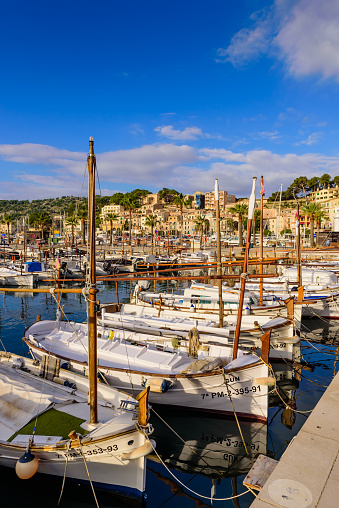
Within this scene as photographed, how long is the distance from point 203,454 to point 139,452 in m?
5.43

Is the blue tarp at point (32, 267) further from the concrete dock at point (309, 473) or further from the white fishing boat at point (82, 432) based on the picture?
the concrete dock at point (309, 473)

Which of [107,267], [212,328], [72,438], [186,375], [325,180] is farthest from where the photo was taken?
[325,180]

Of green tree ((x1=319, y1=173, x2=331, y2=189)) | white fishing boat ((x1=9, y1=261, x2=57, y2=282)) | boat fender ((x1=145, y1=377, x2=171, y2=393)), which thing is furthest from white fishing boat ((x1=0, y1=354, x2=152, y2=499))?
green tree ((x1=319, y1=173, x2=331, y2=189))

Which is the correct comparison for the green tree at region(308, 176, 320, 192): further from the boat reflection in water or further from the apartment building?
the boat reflection in water

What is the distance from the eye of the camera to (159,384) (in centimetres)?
1380

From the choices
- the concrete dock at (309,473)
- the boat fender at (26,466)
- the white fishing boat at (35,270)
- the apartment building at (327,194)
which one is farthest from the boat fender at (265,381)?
the apartment building at (327,194)

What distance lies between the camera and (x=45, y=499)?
9.95 meters

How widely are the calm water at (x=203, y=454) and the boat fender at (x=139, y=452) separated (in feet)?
4.66

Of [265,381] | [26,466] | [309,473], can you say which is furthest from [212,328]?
[309,473]

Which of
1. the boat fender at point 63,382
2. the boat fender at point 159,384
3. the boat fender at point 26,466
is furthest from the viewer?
the boat fender at point 63,382

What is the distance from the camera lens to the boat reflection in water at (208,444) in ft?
39.0

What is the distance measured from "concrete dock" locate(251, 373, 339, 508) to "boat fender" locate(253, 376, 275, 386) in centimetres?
534

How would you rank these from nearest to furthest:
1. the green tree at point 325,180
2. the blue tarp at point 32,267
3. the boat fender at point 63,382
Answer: the boat fender at point 63,382
the blue tarp at point 32,267
the green tree at point 325,180

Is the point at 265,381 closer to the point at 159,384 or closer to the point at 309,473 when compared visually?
the point at 159,384
